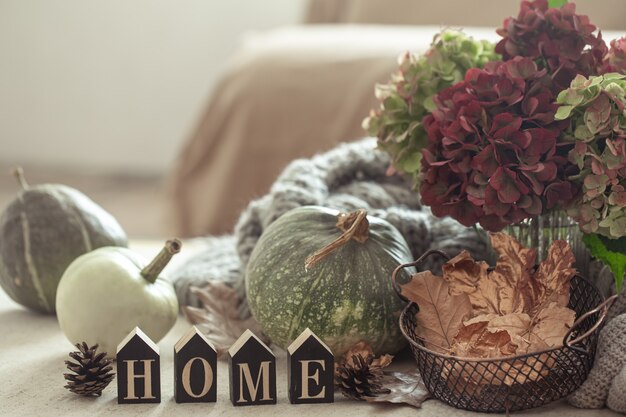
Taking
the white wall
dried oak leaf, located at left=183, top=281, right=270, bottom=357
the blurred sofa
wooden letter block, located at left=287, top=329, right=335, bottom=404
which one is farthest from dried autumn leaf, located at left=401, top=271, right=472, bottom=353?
the white wall

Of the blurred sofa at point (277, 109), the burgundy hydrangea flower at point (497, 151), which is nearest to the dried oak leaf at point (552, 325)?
the burgundy hydrangea flower at point (497, 151)

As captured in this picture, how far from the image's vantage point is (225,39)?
13.1 ft

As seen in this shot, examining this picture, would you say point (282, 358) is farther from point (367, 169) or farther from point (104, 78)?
point (104, 78)

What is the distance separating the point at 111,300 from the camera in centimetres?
104

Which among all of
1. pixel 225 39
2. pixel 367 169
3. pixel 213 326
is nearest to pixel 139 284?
pixel 213 326

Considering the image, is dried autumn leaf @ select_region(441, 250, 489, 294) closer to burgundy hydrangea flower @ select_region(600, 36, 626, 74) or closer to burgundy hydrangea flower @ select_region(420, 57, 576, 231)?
burgundy hydrangea flower @ select_region(420, 57, 576, 231)

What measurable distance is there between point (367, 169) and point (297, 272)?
1.05ft

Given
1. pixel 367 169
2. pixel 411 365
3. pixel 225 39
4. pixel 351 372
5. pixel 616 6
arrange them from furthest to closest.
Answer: pixel 225 39
pixel 616 6
pixel 367 169
pixel 411 365
pixel 351 372

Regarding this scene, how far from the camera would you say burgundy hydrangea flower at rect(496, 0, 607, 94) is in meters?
1.01

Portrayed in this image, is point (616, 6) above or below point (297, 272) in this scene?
above

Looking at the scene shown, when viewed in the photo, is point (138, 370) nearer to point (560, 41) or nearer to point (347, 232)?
point (347, 232)

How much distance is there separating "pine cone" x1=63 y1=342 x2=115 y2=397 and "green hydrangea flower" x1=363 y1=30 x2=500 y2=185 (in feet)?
1.40

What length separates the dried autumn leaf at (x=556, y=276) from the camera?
37.0 inches

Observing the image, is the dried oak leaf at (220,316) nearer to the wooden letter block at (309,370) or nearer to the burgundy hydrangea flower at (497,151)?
the wooden letter block at (309,370)
